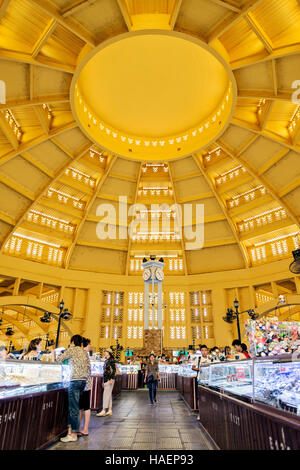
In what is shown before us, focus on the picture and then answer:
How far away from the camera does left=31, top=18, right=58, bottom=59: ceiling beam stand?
10.4 metres

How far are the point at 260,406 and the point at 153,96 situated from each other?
661 inches

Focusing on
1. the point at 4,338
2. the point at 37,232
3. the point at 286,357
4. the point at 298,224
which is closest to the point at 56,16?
the point at 286,357

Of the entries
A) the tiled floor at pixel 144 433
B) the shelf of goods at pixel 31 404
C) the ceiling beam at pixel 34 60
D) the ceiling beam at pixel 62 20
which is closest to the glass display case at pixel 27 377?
the shelf of goods at pixel 31 404

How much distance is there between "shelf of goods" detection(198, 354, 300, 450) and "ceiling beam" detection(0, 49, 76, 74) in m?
12.5

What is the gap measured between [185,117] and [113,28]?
767cm

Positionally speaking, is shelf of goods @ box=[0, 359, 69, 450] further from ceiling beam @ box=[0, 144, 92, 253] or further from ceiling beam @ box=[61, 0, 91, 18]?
ceiling beam @ box=[0, 144, 92, 253]

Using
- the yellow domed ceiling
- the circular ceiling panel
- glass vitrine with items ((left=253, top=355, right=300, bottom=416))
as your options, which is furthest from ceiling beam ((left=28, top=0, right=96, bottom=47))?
glass vitrine with items ((left=253, top=355, right=300, bottom=416))

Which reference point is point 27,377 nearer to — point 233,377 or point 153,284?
point 233,377

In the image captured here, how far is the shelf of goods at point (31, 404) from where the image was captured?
330cm

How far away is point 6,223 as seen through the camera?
62.3 ft

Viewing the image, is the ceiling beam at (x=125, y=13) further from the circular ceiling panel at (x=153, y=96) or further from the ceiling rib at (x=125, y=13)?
the circular ceiling panel at (x=153, y=96)

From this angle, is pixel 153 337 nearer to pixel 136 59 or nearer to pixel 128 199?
pixel 128 199

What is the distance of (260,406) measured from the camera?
2707mm

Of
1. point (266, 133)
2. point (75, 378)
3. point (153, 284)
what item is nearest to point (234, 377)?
point (75, 378)
